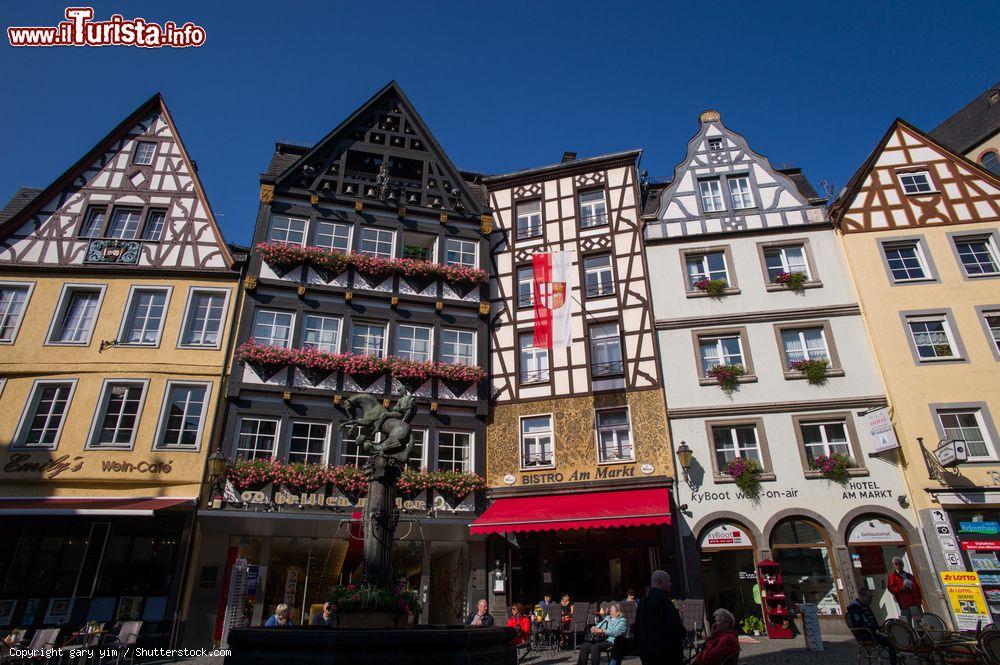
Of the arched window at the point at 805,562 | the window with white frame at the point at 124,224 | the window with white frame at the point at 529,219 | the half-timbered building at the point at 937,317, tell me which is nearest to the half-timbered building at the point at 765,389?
the arched window at the point at 805,562

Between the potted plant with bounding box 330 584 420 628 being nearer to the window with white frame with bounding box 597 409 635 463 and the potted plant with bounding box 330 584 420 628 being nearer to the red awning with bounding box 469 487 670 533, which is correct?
the red awning with bounding box 469 487 670 533

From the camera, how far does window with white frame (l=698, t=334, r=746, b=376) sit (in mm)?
18219

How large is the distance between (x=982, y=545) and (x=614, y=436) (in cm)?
903

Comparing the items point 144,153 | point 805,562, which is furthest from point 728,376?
point 144,153

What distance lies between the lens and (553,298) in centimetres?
1966

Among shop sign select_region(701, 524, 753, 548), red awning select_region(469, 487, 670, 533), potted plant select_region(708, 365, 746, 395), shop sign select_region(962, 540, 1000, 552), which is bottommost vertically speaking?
shop sign select_region(962, 540, 1000, 552)

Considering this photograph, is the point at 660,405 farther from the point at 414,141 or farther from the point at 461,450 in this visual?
the point at 414,141

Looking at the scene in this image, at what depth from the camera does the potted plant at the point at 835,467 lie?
16.0 m

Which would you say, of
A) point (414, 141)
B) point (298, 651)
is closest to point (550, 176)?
point (414, 141)

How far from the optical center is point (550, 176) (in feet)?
72.6

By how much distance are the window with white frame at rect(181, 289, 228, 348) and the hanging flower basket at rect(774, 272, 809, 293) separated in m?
16.5

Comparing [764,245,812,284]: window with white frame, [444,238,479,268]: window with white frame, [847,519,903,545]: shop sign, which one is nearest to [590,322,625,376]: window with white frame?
[444,238,479,268]: window with white frame

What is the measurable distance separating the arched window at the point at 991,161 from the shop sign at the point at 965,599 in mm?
24193

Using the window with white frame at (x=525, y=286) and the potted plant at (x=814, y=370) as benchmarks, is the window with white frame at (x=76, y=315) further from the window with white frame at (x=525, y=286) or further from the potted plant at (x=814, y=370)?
the potted plant at (x=814, y=370)
